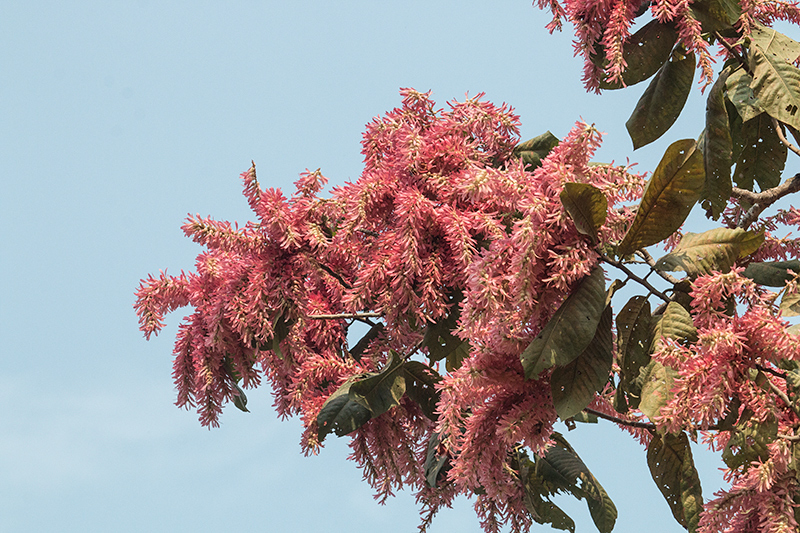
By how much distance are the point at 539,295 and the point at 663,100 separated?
1388 mm

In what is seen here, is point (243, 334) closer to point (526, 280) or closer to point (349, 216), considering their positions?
point (349, 216)

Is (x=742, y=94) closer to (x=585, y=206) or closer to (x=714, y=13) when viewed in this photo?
(x=714, y=13)

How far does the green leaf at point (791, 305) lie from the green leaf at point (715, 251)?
0.20 m

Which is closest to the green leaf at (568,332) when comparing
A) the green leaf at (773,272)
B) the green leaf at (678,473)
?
the green leaf at (678,473)

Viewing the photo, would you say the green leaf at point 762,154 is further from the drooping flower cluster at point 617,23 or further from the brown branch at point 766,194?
the drooping flower cluster at point 617,23

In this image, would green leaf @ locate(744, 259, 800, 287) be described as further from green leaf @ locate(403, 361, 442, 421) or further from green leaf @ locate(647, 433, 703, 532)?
green leaf @ locate(403, 361, 442, 421)

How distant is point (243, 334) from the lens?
13.2ft

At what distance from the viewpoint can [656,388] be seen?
9.51 feet

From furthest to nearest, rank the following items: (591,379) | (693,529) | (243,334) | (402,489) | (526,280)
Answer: (402,489) < (243,334) < (693,529) < (591,379) < (526,280)

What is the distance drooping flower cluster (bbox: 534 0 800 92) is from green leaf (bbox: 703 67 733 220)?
25 cm

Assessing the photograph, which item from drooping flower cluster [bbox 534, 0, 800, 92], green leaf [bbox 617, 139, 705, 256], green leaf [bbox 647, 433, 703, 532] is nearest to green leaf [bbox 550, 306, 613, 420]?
green leaf [bbox 617, 139, 705, 256]

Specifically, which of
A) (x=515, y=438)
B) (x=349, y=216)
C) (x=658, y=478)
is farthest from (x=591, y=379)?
(x=349, y=216)

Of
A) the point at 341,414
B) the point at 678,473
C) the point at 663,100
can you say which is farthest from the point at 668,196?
the point at 341,414

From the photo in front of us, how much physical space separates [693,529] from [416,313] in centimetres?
125
